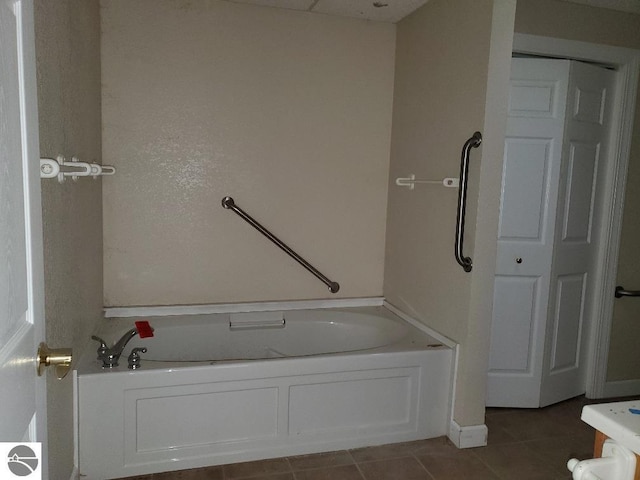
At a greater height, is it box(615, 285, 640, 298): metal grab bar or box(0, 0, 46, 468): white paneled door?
box(0, 0, 46, 468): white paneled door

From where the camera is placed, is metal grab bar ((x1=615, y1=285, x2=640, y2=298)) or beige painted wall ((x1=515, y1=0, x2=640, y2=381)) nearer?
beige painted wall ((x1=515, y1=0, x2=640, y2=381))

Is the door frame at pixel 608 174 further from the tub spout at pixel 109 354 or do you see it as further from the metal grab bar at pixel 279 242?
the tub spout at pixel 109 354

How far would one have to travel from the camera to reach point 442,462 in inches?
86.7

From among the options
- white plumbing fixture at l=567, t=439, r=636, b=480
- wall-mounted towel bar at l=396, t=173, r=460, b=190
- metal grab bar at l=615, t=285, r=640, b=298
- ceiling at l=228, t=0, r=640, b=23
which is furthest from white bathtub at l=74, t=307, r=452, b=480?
ceiling at l=228, t=0, r=640, b=23

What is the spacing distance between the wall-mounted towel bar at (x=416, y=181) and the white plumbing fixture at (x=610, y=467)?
1747mm

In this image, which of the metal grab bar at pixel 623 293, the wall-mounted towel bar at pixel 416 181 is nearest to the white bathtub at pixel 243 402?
the wall-mounted towel bar at pixel 416 181

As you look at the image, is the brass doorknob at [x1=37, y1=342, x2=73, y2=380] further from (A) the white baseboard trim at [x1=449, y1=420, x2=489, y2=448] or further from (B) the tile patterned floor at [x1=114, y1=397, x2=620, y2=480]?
(A) the white baseboard trim at [x1=449, y1=420, x2=489, y2=448]

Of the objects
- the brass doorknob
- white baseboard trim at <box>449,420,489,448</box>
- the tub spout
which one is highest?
the brass doorknob

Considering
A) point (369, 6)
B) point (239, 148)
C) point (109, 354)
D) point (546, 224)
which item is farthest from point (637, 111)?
point (109, 354)

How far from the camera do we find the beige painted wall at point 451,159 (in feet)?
7.09

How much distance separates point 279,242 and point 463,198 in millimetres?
1125

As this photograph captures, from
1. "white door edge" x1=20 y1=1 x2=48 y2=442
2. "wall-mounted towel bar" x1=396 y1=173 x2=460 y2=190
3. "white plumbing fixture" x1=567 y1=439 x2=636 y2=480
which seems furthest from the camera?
"wall-mounted towel bar" x1=396 y1=173 x2=460 y2=190

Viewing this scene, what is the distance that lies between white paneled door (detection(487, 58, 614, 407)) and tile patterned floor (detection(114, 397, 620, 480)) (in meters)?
A: 0.30
